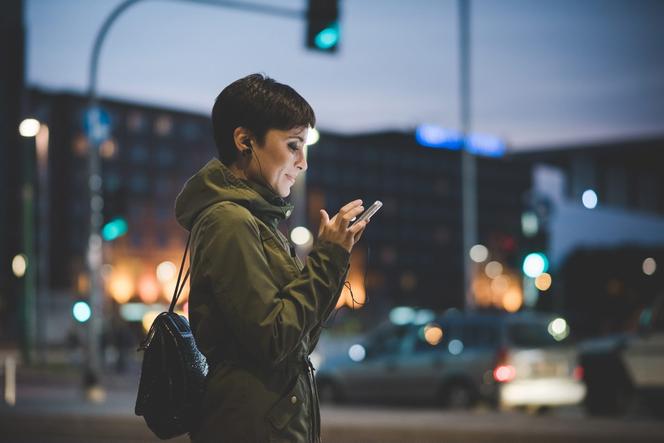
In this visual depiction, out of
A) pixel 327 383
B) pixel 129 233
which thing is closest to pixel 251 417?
pixel 327 383

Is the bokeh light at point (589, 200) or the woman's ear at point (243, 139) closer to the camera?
the woman's ear at point (243, 139)

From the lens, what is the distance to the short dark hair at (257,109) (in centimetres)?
258

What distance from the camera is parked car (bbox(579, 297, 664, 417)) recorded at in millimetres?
15938

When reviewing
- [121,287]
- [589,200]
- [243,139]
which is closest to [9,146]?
[121,287]

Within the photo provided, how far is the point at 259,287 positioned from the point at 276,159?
0.39m

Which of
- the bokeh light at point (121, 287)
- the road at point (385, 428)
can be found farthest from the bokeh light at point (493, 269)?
the road at point (385, 428)

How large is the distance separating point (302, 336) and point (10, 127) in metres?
82.9

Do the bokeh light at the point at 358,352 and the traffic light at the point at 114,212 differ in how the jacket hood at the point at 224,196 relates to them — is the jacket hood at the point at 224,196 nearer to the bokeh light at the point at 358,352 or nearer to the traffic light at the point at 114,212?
the traffic light at the point at 114,212

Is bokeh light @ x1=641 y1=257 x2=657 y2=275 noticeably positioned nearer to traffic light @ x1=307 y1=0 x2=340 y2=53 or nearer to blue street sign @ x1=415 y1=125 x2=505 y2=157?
traffic light @ x1=307 y1=0 x2=340 y2=53

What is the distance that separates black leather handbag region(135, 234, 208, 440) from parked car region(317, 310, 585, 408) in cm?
1530

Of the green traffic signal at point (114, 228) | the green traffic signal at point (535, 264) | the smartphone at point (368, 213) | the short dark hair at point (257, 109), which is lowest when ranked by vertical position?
the smartphone at point (368, 213)

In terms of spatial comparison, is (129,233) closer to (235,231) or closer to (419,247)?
(419,247)

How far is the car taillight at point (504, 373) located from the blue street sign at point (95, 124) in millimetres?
8655

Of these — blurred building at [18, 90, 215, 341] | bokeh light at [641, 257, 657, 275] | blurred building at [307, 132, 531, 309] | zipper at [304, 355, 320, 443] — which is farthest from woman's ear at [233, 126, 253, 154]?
blurred building at [307, 132, 531, 309]
